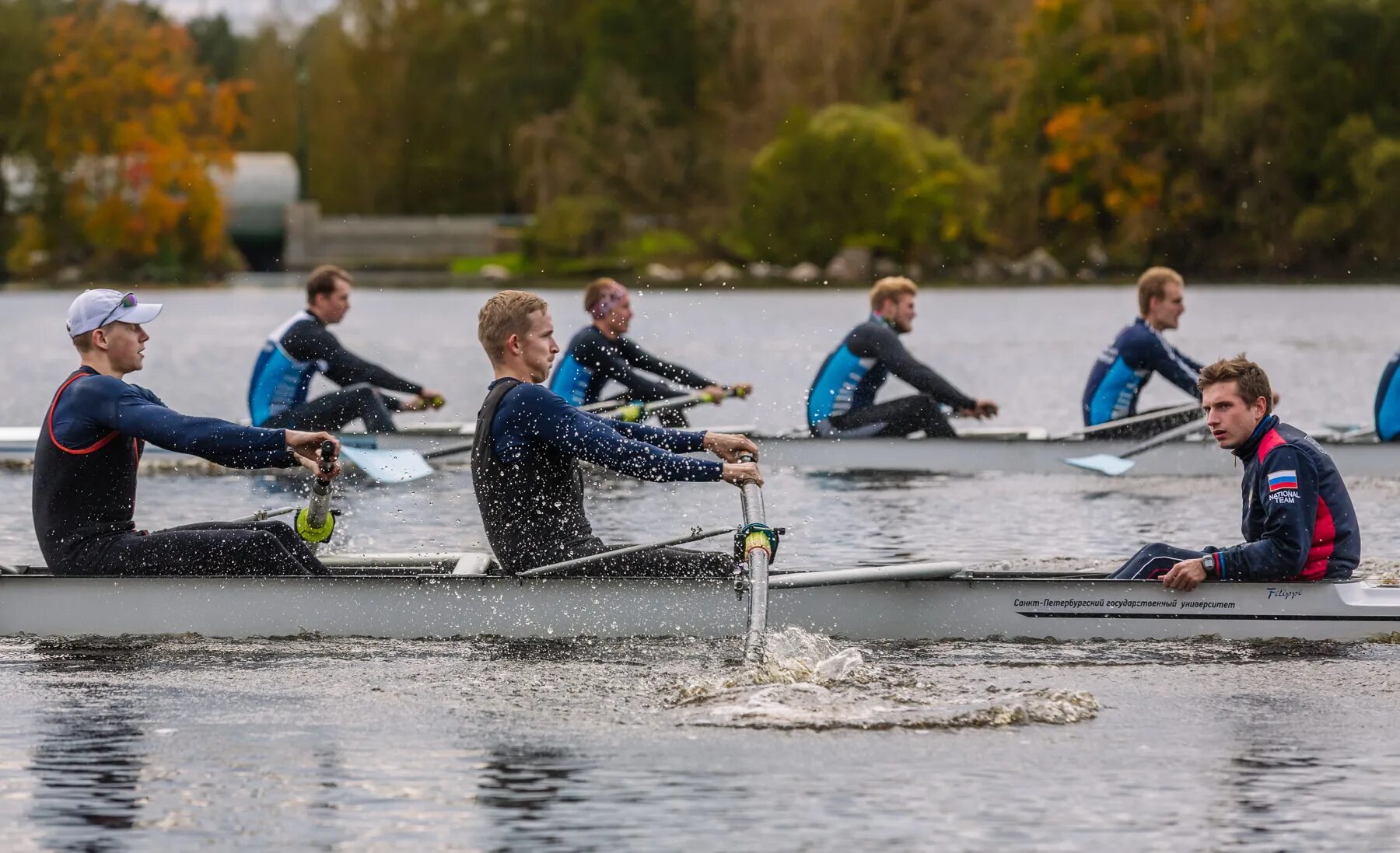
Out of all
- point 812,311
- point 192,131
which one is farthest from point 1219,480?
point 192,131

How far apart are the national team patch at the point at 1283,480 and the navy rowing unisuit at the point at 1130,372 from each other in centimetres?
791

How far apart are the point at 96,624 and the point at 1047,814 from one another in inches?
201

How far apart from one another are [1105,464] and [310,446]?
9133 millimetres

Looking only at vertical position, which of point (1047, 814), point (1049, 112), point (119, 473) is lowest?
point (1047, 814)

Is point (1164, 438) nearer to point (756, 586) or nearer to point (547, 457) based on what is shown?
point (756, 586)

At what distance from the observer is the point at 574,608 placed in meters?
11.3

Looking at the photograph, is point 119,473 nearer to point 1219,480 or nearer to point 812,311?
point 1219,480

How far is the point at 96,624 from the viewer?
37.2 feet

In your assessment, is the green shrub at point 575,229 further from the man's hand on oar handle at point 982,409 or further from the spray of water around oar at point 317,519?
the spray of water around oar at point 317,519

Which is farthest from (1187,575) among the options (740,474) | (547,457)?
(547,457)

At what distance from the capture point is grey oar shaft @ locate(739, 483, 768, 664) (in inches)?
415

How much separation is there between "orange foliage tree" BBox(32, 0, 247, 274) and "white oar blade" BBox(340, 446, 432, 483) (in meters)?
80.5

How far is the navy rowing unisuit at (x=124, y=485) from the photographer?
35.2 feet

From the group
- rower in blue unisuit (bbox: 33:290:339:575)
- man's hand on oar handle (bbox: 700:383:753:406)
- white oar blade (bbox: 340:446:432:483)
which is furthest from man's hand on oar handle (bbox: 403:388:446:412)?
rower in blue unisuit (bbox: 33:290:339:575)
